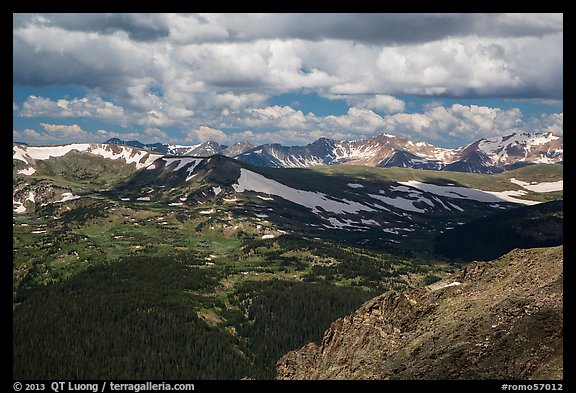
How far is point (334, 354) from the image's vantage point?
201 ft

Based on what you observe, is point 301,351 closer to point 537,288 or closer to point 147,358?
point 537,288

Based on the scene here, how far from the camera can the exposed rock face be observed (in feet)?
121

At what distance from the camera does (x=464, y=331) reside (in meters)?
44.3

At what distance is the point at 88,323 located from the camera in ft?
606

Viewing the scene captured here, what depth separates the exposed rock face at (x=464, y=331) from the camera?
36938mm

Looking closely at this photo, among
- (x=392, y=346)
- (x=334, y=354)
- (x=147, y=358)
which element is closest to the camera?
(x=392, y=346)
